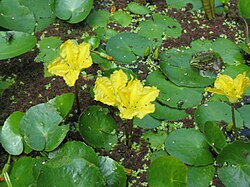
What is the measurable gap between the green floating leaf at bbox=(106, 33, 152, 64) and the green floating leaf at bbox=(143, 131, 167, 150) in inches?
13.1

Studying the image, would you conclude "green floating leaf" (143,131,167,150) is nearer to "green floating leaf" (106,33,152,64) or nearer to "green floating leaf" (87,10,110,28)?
"green floating leaf" (106,33,152,64)

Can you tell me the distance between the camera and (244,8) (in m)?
1.97

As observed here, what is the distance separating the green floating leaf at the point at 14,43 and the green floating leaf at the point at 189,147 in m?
0.61

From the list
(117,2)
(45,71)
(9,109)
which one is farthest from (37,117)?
(117,2)

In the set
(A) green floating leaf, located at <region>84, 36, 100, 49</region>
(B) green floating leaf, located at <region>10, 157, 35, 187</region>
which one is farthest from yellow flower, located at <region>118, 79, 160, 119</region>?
(A) green floating leaf, located at <region>84, 36, 100, 49</region>

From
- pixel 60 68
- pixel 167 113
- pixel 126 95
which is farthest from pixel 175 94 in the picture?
pixel 60 68

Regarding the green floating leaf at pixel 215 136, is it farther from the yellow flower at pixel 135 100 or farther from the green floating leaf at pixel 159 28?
the green floating leaf at pixel 159 28

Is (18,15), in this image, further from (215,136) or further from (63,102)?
(215,136)

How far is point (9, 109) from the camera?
175 cm

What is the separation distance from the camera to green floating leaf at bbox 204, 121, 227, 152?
1556 millimetres

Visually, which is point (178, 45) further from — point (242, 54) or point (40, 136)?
point (40, 136)

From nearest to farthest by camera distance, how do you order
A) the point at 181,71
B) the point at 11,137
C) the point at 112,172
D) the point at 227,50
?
the point at 112,172, the point at 11,137, the point at 181,71, the point at 227,50

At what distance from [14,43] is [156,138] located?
63 centimetres

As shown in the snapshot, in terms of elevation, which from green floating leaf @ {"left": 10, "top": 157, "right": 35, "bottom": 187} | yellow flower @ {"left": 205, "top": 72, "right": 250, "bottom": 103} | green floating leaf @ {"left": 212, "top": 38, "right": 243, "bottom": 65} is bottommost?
green floating leaf @ {"left": 10, "top": 157, "right": 35, "bottom": 187}
